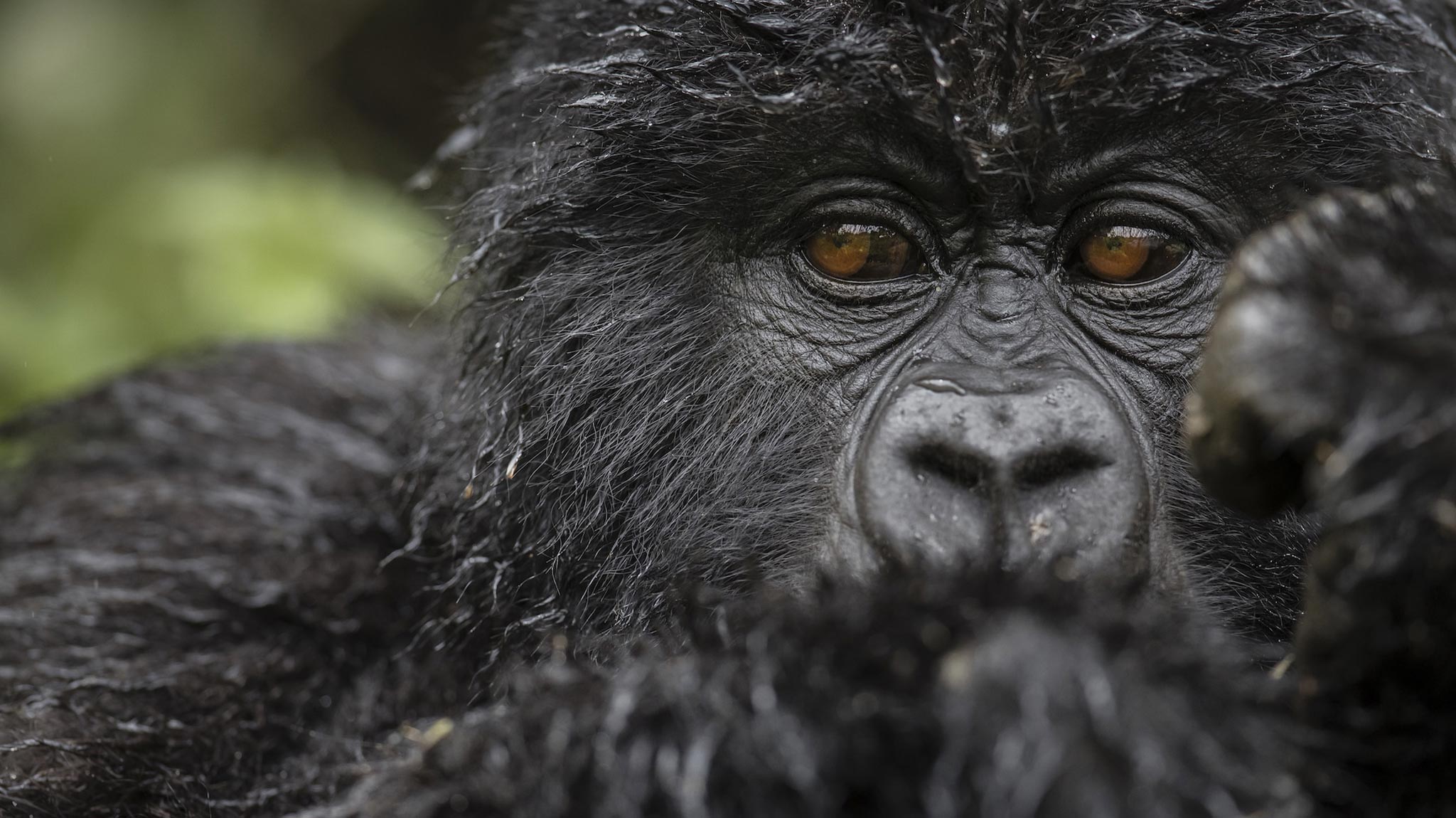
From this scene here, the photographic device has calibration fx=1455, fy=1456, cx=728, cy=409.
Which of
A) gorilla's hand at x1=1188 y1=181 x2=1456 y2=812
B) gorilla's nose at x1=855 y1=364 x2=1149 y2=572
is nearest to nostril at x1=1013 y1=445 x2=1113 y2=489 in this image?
gorilla's nose at x1=855 y1=364 x2=1149 y2=572

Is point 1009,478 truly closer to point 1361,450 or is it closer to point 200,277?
point 1361,450

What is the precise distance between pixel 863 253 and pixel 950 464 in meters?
Result: 0.56

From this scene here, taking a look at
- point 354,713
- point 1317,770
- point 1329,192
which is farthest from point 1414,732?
point 354,713

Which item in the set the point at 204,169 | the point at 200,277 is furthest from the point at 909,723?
the point at 204,169

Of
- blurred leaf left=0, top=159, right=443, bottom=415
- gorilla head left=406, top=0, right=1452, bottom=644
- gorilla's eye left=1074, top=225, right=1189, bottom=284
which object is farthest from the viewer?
blurred leaf left=0, top=159, right=443, bottom=415

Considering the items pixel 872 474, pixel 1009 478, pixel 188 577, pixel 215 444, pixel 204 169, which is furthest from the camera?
pixel 204 169

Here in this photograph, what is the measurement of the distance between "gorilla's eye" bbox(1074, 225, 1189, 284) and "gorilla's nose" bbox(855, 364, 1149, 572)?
0.35 metres

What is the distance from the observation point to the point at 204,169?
6.23m

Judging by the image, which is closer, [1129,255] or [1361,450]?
[1361,450]

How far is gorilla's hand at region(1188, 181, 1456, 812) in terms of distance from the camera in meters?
1.63

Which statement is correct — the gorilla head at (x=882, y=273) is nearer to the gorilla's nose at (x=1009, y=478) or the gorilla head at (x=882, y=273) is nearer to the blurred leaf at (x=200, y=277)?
the gorilla's nose at (x=1009, y=478)

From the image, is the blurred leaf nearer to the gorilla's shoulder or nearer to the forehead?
the gorilla's shoulder

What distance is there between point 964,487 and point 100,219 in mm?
5067

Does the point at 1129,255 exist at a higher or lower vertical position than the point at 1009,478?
higher
